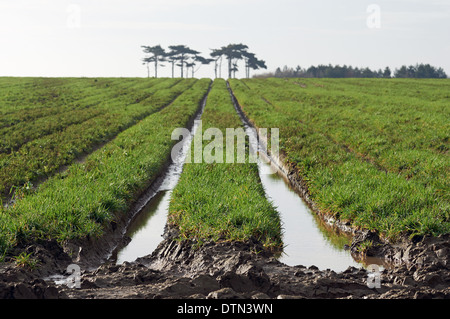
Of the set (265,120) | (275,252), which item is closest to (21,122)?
(265,120)

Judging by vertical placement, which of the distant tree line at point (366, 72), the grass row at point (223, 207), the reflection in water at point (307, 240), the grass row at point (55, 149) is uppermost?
the distant tree line at point (366, 72)

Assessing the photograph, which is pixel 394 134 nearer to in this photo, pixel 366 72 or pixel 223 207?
pixel 223 207

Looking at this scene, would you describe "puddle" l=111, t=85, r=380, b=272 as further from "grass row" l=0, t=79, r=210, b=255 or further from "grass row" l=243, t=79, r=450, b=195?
"grass row" l=243, t=79, r=450, b=195

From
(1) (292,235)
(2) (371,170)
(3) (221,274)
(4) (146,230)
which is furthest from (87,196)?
(2) (371,170)

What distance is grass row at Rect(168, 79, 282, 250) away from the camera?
A: 6875 millimetres

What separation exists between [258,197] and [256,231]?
148cm

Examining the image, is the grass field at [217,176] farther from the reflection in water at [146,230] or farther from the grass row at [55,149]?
the reflection in water at [146,230]

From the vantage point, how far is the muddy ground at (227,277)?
4777mm

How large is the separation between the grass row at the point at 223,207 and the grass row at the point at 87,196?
1.15 meters

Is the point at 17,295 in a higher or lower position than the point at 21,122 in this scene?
lower

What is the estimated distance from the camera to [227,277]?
5.08m

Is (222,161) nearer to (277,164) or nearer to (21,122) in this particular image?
(277,164)

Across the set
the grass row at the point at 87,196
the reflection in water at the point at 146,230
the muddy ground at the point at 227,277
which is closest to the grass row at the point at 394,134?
the muddy ground at the point at 227,277
